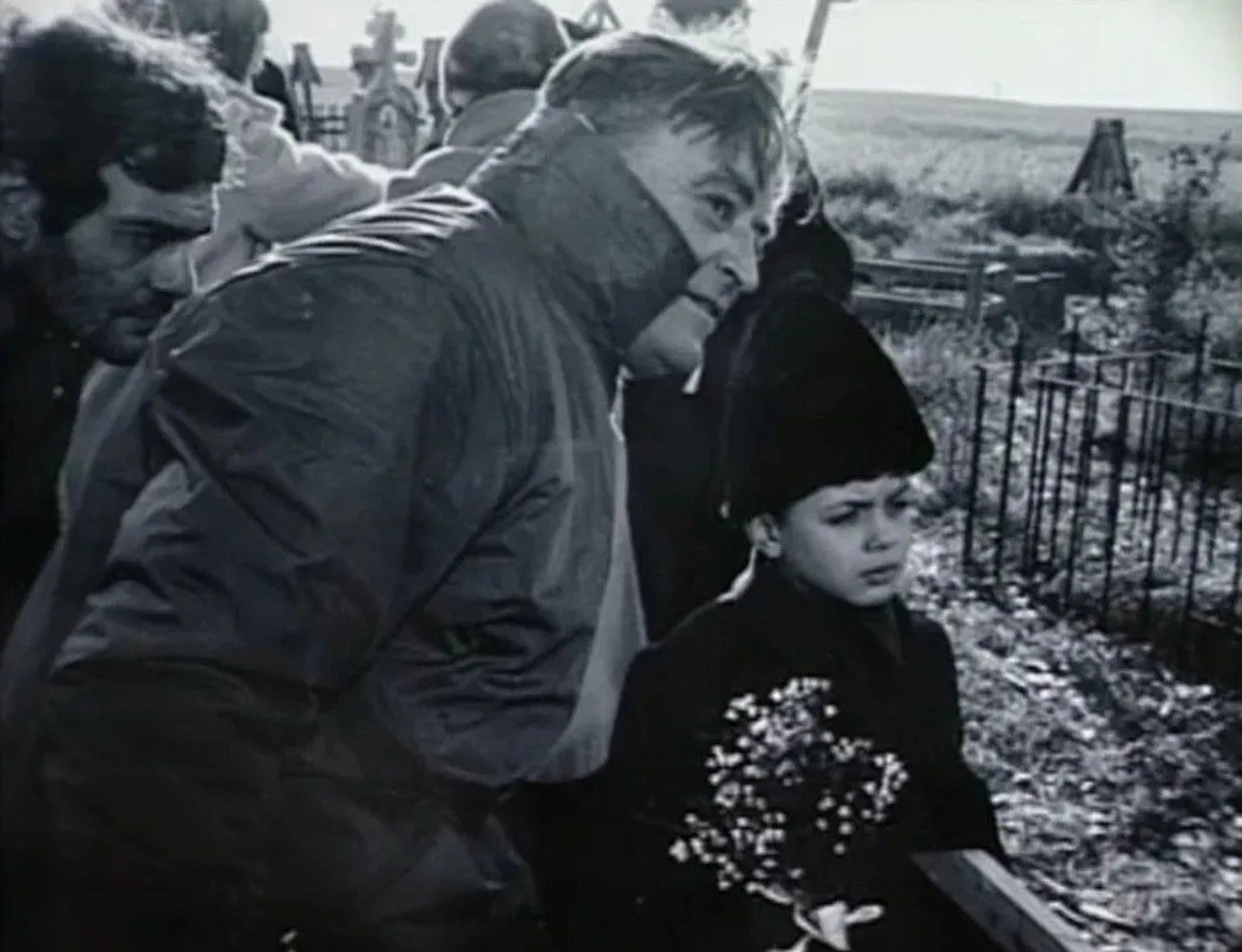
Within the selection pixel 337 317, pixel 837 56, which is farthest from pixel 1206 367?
pixel 337 317

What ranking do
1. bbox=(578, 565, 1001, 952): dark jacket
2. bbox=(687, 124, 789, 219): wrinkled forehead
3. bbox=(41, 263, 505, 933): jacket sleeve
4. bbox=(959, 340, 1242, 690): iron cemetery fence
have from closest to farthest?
bbox=(41, 263, 505, 933): jacket sleeve
bbox=(687, 124, 789, 219): wrinkled forehead
bbox=(578, 565, 1001, 952): dark jacket
bbox=(959, 340, 1242, 690): iron cemetery fence

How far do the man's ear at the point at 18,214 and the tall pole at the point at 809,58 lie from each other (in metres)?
0.91

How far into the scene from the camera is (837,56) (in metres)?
1.94

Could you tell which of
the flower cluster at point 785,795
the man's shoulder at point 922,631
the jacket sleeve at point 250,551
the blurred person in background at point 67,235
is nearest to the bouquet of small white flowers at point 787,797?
the flower cluster at point 785,795

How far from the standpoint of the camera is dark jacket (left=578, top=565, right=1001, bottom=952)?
1.96 metres

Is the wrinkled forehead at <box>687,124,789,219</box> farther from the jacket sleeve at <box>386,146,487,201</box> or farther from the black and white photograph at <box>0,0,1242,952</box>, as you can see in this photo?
the jacket sleeve at <box>386,146,487,201</box>

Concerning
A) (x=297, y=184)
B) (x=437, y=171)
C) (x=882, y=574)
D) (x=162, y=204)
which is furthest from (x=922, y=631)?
(x=162, y=204)

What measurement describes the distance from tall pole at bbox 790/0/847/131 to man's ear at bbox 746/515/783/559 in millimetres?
488

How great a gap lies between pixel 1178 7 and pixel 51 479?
1.60 meters

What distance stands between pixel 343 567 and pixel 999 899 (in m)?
0.98

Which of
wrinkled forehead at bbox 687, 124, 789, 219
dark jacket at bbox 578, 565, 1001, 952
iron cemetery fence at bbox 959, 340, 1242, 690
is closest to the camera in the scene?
wrinkled forehead at bbox 687, 124, 789, 219

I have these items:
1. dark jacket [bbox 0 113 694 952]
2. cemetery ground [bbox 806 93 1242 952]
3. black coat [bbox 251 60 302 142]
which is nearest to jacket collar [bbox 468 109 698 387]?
dark jacket [bbox 0 113 694 952]

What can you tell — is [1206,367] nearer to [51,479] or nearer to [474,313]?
[474,313]

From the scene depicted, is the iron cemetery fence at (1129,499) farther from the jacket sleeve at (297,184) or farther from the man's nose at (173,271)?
the man's nose at (173,271)
